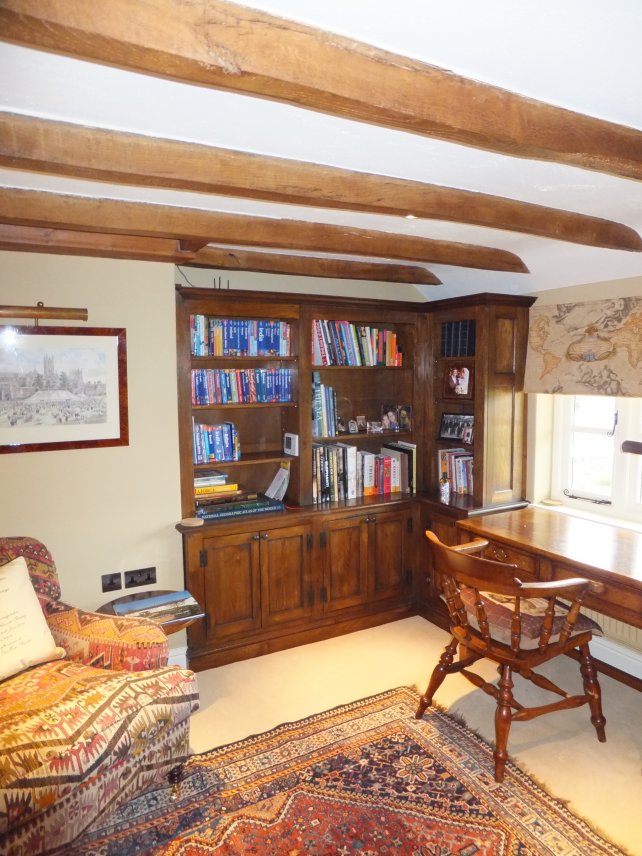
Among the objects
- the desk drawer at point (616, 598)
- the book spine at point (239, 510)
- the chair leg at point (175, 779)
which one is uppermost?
the book spine at point (239, 510)

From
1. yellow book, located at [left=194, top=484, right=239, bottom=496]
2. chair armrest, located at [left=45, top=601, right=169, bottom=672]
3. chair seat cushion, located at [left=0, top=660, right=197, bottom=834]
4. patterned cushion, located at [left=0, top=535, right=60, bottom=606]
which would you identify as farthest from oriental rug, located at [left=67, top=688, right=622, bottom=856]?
yellow book, located at [left=194, top=484, right=239, bottom=496]

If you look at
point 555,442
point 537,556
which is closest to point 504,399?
point 555,442

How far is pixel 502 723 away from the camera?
2262 millimetres

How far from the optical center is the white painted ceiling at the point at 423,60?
1.13 m

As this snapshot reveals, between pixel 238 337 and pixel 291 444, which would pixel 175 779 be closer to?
pixel 291 444

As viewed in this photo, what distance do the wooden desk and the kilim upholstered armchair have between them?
1573 mm

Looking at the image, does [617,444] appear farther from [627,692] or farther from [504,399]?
[627,692]

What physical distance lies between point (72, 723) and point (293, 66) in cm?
194

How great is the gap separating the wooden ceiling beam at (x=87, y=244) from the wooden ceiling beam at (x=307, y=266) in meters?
0.18

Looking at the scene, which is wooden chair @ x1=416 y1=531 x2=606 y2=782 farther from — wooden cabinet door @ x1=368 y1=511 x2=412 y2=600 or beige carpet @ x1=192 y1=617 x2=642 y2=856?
wooden cabinet door @ x1=368 y1=511 x2=412 y2=600

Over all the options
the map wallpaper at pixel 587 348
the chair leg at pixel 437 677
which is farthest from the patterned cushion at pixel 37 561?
the map wallpaper at pixel 587 348

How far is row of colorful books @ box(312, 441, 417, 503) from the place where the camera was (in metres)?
3.52

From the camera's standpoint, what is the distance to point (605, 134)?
1583 mm

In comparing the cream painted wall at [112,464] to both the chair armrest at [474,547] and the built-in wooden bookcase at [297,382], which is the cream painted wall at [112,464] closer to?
the built-in wooden bookcase at [297,382]
